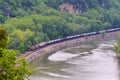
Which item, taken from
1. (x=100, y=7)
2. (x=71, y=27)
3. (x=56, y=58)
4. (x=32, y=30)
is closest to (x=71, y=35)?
(x=71, y=27)

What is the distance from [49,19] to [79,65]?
35.2m

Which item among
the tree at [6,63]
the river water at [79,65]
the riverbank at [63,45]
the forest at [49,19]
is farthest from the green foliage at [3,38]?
the forest at [49,19]

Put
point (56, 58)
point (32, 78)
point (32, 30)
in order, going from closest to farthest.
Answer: point (32, 78) < point (56, 58) < point (32, 30)

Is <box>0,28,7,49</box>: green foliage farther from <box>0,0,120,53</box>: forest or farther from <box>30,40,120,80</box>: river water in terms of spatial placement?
<box>0,0,120,53</box>: forest

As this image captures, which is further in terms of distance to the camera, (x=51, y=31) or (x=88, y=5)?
A: (x=88, y=5)

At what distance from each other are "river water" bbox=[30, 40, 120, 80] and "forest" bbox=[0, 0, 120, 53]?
26.3ft

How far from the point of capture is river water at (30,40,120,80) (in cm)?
6275

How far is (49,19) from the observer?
10538 centimetres

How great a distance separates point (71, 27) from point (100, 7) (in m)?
40.2

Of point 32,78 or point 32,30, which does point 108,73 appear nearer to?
point 32,78

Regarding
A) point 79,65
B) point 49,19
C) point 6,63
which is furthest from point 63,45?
point 6,63

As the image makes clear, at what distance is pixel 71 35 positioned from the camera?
369ft

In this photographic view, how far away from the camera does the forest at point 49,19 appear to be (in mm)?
87750

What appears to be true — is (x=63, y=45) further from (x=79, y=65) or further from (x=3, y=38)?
(x=3, y=38)
